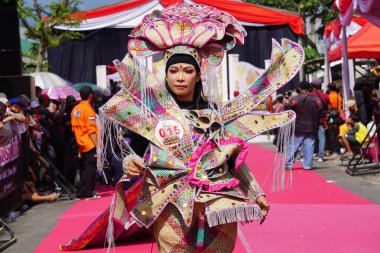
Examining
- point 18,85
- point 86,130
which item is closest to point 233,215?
point 86,130

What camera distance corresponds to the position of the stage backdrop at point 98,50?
29.9 metres

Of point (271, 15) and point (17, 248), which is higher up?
point (271, 15)

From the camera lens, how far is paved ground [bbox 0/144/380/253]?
873 cm

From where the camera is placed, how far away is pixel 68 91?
1848cm

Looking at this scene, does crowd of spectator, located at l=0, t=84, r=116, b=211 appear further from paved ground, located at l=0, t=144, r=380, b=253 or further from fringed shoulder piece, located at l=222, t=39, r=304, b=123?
fringed shoulder piece, located at l=222, t=39, r=304, b=123

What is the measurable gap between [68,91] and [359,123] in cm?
714

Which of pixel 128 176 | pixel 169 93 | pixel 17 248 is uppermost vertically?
pixel 169 93

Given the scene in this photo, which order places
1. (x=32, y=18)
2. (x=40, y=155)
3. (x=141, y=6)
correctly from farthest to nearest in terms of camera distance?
(x=141, y=6), (x=32, y=18), (x=40, y=155)

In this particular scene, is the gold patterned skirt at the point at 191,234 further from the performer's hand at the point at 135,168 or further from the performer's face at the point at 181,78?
the performer's face at the point at 181,78

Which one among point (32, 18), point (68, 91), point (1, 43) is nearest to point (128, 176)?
point (1, 43)

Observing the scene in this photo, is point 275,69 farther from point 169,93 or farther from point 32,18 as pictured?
point 32,18

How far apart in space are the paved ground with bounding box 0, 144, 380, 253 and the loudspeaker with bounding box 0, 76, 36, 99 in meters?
2.39

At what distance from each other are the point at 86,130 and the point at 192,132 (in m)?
7.65

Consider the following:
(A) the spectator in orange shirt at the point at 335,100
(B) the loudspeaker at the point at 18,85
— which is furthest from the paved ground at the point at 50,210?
(A) the spectator in orange shirt at the point at 335,100
